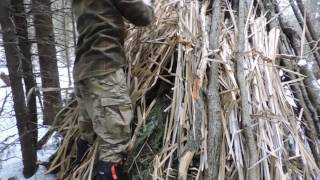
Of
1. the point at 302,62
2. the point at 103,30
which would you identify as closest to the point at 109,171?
the point at 103,30

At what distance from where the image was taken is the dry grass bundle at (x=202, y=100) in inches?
115

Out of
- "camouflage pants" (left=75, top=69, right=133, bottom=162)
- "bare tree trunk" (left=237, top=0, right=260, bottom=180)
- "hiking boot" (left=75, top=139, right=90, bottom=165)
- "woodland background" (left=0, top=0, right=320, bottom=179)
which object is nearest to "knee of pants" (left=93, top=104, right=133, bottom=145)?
"camouflage pants" (left=75, top=69, right=133, bottom=162)

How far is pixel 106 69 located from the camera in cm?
286

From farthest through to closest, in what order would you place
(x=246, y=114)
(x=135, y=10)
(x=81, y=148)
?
(x=81, y=148), (x=246, y=114), (x=135, y=10)

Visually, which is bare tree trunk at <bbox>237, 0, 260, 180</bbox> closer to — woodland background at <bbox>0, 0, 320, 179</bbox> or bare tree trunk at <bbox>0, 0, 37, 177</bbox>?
woodland background at <bbox>0, 0, 320, 179</bbox>

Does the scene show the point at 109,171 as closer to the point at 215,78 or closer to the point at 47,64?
the point at 215,78

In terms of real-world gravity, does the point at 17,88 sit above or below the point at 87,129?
above

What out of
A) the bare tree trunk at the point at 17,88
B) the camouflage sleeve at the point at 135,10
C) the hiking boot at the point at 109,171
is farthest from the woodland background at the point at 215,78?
the camouflage sleeve at the point at 135,10

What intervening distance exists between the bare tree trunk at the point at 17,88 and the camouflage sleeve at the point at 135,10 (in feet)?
4.95

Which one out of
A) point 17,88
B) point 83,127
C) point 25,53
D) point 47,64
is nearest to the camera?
point 83,127

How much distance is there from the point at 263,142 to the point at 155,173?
77cm

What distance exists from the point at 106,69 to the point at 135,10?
1.43 ft

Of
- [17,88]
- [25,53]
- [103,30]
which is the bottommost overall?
[17,88]

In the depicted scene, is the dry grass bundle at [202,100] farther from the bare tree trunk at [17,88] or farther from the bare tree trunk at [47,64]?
the bare tree trunk at [47,64]
